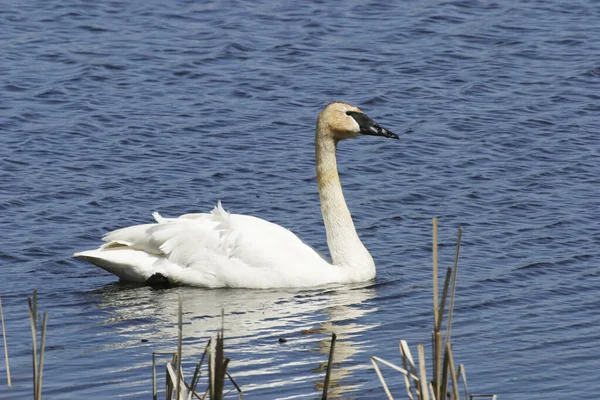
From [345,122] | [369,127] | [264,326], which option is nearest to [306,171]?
[345,122]

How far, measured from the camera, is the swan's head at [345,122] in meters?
10.1

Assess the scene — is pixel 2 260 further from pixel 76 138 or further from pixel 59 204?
pixel 76 138

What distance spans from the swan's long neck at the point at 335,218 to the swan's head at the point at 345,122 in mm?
95

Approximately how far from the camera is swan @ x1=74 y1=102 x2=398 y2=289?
9.55m

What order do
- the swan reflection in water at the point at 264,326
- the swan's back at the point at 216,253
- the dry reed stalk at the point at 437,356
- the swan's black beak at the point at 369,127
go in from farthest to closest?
the swan's black beak at the point at 369,127 < the swan's back at the point at 216,253 < the swan reflection in water at the point at 264,326 < the dry reed stalk at the point at 437,356

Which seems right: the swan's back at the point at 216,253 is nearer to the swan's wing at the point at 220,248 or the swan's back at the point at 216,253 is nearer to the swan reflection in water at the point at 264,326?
the swan's wing at the point at 220,248

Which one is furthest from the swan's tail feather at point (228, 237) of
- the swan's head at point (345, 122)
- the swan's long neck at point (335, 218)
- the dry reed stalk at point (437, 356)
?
the dry reed stalk at point (437, 356)

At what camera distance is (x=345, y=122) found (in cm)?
1019

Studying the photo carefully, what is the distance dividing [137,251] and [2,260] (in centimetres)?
107

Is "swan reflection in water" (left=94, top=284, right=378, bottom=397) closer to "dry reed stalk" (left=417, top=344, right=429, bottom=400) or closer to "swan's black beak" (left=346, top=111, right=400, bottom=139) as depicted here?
"swan's black beak" (left=346, top=111, right=400, bottom=139)

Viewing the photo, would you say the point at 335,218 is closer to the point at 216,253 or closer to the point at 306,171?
the point at 216,253

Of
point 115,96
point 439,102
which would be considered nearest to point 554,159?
point 439,102

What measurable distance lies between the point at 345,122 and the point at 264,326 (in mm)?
2428

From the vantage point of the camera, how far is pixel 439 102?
14688 mm
